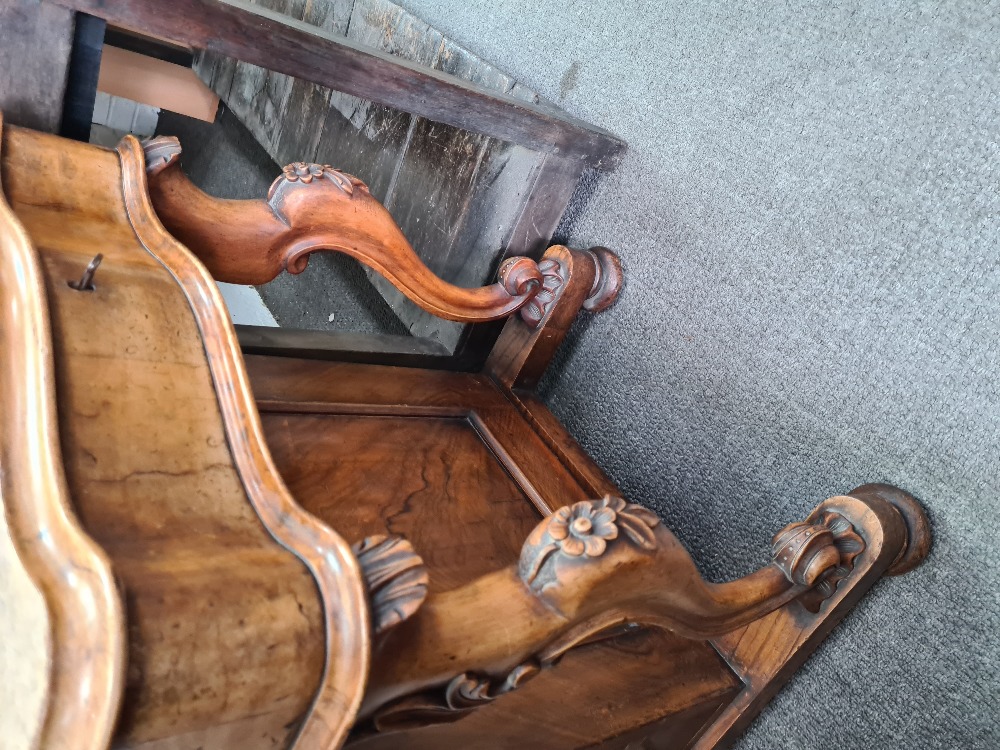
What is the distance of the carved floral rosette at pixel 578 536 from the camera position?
1.96ft

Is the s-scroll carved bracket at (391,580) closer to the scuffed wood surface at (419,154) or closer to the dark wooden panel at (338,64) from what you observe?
the dark wooden panel at (338,64)

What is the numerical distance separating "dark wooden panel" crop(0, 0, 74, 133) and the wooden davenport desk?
2.9 inches

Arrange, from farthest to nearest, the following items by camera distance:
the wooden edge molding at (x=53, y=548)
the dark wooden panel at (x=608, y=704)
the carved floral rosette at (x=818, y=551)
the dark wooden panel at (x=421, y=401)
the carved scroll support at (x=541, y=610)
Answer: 1. the dark wooden panel at (x=421, y=401)
2. the carved floral rosette at (x=818, y=551)
3. the dark wooden panel at (x=608, y=704)
4. the carved scroll support at (x=541, y=610)
5. the wooden edge molding at (x=53, y=548)

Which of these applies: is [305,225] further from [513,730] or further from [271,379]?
[513,730]

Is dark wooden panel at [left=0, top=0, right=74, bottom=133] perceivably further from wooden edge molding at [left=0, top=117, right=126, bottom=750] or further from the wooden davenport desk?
Answer: wooden edge molding at [left=0, top=117, right=126, bottom=750]

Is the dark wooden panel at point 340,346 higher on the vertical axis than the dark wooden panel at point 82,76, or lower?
lower

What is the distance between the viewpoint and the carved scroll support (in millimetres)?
528

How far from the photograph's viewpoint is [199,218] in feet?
2.75

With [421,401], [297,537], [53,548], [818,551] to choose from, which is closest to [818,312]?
[818,551]

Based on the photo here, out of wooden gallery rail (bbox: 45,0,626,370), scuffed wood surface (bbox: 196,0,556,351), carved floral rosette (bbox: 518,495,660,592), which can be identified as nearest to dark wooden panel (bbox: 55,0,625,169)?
wooden gallery rail (bbox: 45,0,626,370)

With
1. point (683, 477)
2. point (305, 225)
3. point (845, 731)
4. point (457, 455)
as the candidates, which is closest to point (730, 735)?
point (845, 731)

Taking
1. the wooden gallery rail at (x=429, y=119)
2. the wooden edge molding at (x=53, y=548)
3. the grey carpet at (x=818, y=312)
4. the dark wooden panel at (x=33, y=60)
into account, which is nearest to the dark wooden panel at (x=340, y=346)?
the wooden gallery rail at (x=429, y=119)

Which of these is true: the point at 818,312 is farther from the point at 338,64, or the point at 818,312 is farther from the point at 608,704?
the point at 338,64

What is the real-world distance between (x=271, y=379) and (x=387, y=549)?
1.83 ft
